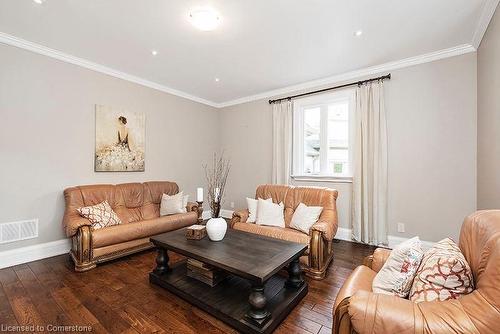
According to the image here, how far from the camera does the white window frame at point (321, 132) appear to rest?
149 inches

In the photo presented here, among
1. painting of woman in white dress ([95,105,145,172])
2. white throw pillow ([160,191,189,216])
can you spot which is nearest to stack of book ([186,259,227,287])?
white throw pillow ([160,191,189,216])

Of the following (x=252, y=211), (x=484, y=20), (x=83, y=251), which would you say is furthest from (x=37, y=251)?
(x=484, y=20)

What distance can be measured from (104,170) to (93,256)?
1429mm

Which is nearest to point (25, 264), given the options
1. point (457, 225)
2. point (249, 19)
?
point (249, 19)

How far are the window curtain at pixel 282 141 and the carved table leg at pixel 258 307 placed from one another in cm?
282

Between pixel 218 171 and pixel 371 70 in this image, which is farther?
pixel 218 171

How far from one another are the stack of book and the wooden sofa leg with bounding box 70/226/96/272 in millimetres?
1278

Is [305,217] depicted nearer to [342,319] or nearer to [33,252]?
[342,319]

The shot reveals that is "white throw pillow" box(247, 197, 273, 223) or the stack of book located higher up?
"white throw pillow" box(247, 197, 273, 223)

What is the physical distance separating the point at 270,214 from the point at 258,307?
1.56m

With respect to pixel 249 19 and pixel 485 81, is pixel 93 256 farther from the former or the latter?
A: pixel 485 81

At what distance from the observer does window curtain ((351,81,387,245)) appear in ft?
11.1

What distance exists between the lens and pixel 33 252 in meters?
2.90

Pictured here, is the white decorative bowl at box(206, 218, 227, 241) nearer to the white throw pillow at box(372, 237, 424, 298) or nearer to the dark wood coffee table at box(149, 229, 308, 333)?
the dark wood coffee table at box(149, 229, 308, 333)
